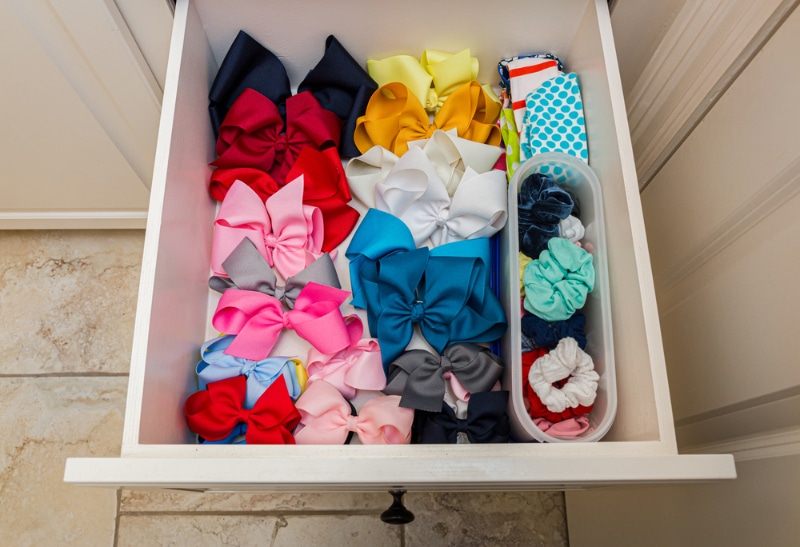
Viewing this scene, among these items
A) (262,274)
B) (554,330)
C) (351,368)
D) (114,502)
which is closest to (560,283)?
(554,330)

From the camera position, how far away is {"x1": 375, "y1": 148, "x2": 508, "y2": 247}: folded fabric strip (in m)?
0.88

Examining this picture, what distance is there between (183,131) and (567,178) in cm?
56

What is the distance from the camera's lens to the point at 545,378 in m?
0.78

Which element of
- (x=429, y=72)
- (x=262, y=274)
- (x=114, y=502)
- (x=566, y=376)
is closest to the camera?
(x=566, y=376)

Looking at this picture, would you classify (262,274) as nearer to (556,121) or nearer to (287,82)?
(287,82)

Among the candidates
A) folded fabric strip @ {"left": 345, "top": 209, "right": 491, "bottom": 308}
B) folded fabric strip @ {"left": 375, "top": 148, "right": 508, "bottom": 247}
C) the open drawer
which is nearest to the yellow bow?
the open drawer

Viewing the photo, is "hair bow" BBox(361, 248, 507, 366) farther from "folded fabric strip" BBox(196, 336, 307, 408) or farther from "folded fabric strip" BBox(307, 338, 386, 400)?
"folded fabric strip" BBox(196, 336, 307, 408)

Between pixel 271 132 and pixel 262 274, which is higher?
pixel 271 132

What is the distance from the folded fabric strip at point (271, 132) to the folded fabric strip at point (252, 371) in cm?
31

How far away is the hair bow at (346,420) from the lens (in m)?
0.79

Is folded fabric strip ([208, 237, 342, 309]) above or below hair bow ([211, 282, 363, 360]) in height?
above

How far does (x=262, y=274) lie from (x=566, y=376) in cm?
46

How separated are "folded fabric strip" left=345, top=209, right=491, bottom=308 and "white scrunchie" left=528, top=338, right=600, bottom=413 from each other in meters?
0.18

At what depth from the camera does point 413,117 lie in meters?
0.97
